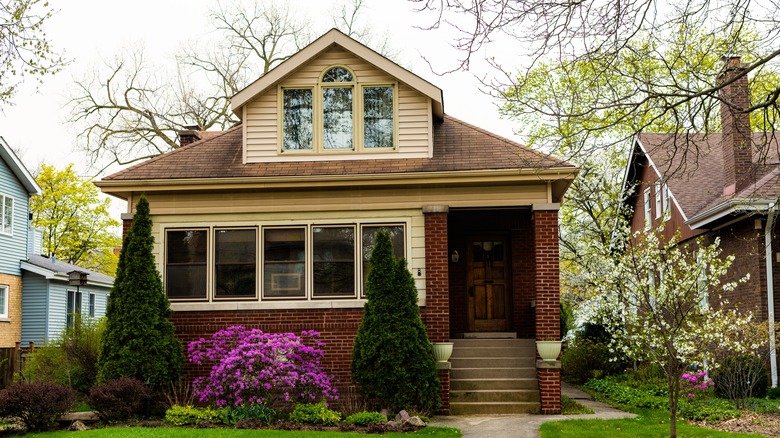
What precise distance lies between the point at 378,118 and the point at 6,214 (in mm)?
17043

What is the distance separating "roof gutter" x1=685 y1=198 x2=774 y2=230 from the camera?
15.4 metres

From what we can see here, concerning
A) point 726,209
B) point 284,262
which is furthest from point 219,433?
point 726,209

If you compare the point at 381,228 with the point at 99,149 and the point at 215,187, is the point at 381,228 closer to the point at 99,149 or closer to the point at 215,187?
the point at 215,187

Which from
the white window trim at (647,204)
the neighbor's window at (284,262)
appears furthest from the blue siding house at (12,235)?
the white window trim at (647,204)

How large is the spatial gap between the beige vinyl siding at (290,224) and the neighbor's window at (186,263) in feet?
0.37

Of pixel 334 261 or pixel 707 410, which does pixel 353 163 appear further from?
pixel 707 410

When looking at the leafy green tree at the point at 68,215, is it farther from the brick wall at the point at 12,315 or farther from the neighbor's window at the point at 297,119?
the neighbor's window at the point at 297,119

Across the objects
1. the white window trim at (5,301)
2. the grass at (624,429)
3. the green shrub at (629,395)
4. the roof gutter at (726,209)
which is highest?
the roof gutter at (726,209)

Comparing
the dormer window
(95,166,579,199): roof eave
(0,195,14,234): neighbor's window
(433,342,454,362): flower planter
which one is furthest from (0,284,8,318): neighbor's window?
(433,342,454,362): flower planter

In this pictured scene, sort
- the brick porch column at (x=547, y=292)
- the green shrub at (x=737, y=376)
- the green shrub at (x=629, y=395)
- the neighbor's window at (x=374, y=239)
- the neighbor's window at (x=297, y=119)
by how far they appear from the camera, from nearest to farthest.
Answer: the brick porch column at (x=547, y=292) < the green shrub at (x=737, y=376) < the green shrub at (x=629, y=395) < the neighbor's window at (x=374, y=239) < the neighbor's window at (x=297, y=119)

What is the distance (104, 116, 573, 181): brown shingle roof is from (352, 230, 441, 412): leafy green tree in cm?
191

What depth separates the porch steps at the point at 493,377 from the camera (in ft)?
46.2

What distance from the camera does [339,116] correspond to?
50.5ft

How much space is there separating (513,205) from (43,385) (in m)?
8.29
